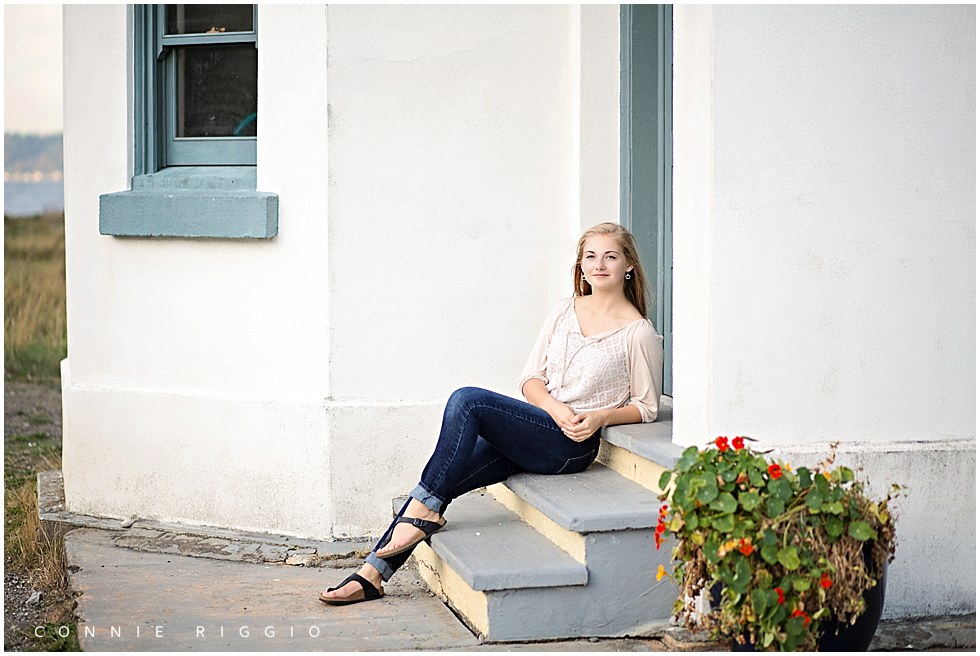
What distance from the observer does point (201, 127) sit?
5613 mm

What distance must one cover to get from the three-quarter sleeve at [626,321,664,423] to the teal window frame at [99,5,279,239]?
1739mm

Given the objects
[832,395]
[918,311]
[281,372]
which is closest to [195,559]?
[281,372]

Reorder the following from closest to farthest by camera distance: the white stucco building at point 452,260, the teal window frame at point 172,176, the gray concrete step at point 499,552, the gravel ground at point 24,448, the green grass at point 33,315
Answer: the gray concrete step at point 499,552 < the white stucco building at point 452,260 < the gravel ground at point 24,448 < the teal window frame at point 172,176 < the green grass at point 33,315

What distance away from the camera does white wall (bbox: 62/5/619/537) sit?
510 centimetres

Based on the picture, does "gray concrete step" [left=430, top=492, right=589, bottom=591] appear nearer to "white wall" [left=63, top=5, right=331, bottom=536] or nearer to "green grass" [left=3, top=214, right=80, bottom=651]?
"white wall" [left=63, top=5, right=331, bottom=536]

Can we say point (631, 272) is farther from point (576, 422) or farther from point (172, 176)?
point (172, 176)

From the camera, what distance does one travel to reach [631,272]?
15.1 feet

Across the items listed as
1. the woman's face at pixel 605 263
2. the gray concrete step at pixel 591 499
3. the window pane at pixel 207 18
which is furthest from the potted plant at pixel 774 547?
the window pane at pixel 207 18

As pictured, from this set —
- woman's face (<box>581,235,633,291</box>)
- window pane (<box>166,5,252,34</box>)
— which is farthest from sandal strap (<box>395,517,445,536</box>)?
window pane (<box>166,5,252,34</box>)

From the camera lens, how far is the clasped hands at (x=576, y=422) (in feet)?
14.3

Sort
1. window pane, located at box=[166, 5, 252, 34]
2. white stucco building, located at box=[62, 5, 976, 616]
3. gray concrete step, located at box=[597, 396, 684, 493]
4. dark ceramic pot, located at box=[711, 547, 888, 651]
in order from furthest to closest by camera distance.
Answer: window pane, located at box=[166, 5, 252, 34], gray concrete step, located at box=[597, 396, 684, 493], white stucco building, located at box=[62, 5, 976, 616], dark ceramic pot, located at box=[711, 547, 888, 651]

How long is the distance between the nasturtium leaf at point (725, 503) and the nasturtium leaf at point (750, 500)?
23mm

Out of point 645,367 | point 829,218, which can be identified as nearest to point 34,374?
point 645,367

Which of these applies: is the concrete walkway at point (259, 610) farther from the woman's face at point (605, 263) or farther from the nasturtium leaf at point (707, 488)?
the woman's face at point (605, 263)
